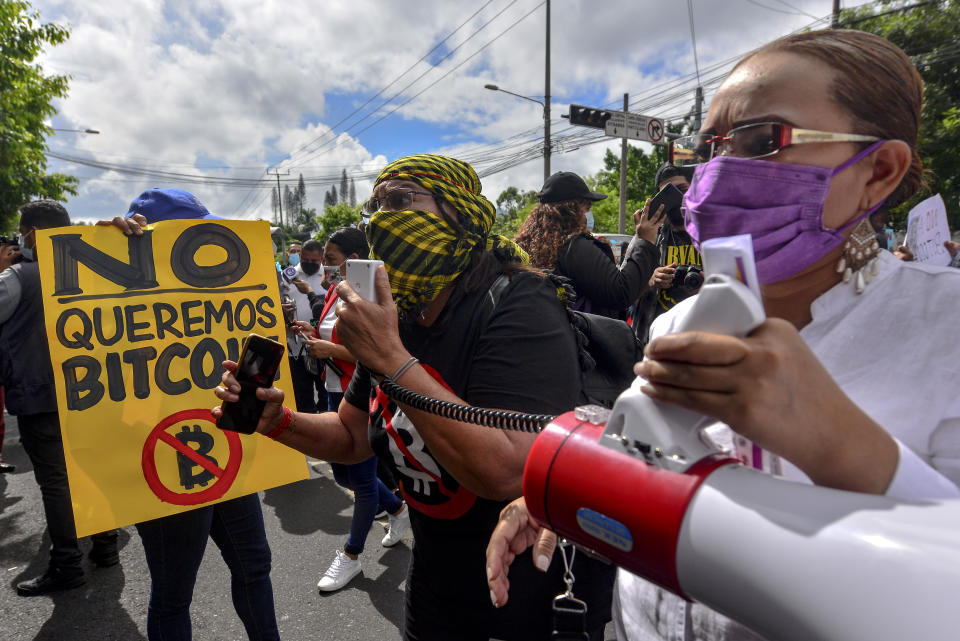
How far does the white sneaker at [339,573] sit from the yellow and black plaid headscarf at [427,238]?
2272mm

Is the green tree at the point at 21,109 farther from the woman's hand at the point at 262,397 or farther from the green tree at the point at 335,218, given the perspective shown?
the green tree at the point at 335,218

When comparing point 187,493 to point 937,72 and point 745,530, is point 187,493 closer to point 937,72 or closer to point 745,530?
point 745,530

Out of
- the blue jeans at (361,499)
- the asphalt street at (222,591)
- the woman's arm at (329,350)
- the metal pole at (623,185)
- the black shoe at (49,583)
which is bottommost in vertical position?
the asphalt street at (222,591)

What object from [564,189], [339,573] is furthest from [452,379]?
[339,573]

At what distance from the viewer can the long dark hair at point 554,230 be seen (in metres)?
2.79

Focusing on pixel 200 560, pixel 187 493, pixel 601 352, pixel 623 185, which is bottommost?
pixel 200 560

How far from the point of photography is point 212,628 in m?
2.81

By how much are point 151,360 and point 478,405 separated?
55.7 inches

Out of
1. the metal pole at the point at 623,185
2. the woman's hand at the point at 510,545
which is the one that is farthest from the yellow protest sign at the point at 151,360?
the metal pole at the point at 623,185

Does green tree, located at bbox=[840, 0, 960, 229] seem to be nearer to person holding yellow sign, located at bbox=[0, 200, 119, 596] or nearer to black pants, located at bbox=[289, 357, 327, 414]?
black pants, located at bbox=[289, 357, 327, 414]

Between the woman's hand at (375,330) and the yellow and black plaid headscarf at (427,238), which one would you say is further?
the yellow and black plaid headscarf at (427,238)

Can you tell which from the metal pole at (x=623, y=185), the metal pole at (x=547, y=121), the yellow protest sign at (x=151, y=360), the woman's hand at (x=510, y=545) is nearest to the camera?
the woman's hand at (x=510, y=545)

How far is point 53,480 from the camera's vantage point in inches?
129

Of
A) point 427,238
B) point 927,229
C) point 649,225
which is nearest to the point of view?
point 427,238
